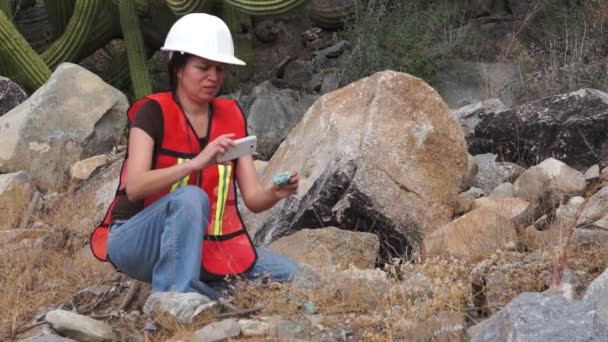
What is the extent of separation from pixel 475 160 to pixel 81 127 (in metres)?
2.83

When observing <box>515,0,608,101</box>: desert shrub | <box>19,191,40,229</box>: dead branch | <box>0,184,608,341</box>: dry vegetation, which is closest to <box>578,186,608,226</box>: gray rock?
<box>0,184,608,341</box>: dry vegetation

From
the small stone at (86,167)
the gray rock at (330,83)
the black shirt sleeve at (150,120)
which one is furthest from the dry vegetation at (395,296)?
the gray rock at (330,83)

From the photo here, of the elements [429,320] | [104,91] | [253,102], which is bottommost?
[253,102]

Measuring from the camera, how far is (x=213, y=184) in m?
4.59

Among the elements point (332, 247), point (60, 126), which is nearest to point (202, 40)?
point (332, 247)

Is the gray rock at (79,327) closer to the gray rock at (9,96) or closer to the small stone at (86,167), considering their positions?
the small stone at (86,167)

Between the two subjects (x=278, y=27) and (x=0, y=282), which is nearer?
(x=0, y=282)

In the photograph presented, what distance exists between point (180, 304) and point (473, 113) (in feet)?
13.9

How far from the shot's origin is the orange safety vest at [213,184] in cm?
450

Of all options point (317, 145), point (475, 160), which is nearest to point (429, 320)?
point (317, 145)

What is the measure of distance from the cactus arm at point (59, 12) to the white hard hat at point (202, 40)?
20.3 ft

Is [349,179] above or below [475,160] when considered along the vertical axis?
above

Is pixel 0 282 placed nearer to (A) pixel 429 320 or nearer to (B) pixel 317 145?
(B) pixel 317 145

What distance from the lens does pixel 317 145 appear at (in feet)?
20.6
